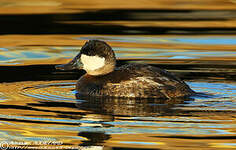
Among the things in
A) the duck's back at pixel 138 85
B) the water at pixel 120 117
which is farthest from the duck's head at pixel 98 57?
the water at pixel 120 117

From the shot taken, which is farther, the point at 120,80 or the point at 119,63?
the point at 119,63

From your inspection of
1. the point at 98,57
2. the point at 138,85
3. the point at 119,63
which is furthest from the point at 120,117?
the point at 119,63

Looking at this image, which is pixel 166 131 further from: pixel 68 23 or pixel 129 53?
pixel 68 23

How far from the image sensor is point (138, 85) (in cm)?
930

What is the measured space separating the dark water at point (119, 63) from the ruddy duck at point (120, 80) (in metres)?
0.23

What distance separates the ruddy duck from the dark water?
0.23 m

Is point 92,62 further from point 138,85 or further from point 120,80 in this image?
point 138,85

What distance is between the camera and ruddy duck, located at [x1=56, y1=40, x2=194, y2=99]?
9297 mm

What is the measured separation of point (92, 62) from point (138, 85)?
0.94 meters

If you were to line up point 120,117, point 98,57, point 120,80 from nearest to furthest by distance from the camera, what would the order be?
point 120,117 → point 120,80 → point 98,57

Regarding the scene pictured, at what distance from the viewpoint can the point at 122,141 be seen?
699 centimetres

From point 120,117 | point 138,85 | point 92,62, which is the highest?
point 92,62

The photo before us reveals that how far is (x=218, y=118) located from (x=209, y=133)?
2.29ft

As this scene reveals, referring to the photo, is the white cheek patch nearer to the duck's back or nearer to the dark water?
the duck's back
